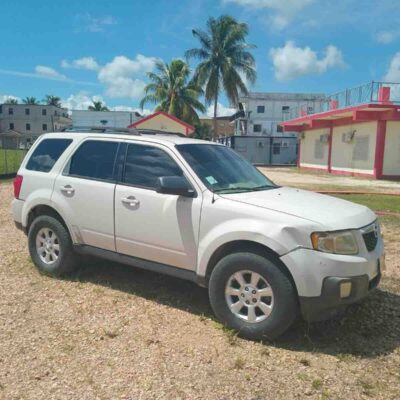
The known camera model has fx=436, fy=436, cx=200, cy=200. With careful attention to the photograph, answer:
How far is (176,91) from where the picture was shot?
42.2 m

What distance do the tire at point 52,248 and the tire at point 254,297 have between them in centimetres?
204

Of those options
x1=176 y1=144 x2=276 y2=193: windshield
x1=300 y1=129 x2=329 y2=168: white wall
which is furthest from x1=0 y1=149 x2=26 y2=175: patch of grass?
x1=300 y1=129 x2=329 y2=168: white wall

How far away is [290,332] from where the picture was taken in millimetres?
3873

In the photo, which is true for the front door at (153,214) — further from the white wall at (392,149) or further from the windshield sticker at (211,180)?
the white wall at (392,149)

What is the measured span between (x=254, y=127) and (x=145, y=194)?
168 ft

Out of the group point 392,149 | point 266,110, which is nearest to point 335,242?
A: point 392,149

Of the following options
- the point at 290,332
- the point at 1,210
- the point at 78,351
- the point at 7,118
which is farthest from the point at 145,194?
the point at 7,118

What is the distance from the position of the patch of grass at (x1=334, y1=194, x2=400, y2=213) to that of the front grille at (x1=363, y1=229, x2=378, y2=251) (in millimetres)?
7308

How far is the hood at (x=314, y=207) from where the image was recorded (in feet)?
11.8

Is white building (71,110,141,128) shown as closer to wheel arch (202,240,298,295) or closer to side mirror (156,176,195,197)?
side mirror (156,176,195,197)

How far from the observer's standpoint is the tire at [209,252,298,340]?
11.5ft

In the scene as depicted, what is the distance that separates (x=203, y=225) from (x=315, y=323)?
139 cm

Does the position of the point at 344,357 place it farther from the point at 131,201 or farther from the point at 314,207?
the point at 131,201

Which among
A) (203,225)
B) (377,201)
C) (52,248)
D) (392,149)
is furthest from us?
(392,149)
